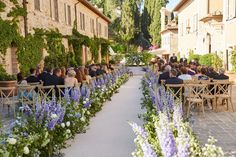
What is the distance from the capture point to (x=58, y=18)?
2155 cm

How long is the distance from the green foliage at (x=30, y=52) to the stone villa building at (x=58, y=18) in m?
0.28

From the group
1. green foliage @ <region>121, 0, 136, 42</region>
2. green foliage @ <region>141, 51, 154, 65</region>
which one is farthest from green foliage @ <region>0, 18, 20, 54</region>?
green foliage @ <region>121, 0, 136, 42</region>

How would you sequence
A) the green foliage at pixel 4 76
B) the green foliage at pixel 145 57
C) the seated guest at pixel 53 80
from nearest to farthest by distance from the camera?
1. the seated guest at pixel 53 80
2. the green foliage at pixel 4 76
3. the green foliage at pixel 145 57

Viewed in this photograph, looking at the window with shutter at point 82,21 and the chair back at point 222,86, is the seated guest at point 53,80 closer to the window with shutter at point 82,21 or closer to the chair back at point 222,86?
the chair back at point 222,86

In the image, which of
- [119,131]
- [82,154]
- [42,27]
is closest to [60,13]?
[42,27]

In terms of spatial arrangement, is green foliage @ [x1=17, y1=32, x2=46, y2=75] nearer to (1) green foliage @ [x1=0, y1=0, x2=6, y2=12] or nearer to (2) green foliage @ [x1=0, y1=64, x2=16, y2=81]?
(2) green foliage @ [x1=0, y1=64, x2=16, y2=81]

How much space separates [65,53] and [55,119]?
Result: 16096 mm

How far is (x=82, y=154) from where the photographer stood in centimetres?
607

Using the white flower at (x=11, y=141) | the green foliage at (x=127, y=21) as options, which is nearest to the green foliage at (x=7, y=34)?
the white flower at (x=11, y=141)

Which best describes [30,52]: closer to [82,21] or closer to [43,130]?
[43,130]

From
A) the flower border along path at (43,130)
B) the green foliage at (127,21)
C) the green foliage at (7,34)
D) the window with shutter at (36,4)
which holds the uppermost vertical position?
the green foliage at (127,21)

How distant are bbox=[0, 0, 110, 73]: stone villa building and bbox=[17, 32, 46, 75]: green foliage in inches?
11.1

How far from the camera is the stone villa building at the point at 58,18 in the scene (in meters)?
14.4

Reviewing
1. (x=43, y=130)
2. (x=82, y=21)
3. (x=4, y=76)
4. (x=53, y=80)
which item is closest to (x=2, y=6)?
(x=4, y=76)
